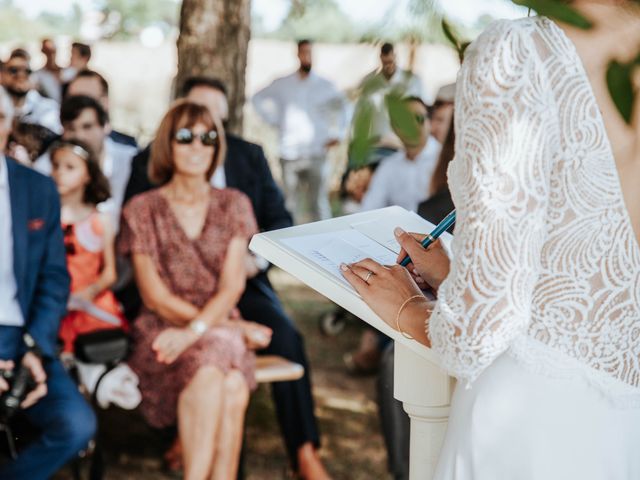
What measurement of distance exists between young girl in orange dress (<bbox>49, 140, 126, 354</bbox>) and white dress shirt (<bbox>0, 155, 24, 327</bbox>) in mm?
472

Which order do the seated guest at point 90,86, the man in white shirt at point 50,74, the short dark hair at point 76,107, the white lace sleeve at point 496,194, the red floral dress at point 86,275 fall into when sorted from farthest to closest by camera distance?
the man in white shirt at point 50,74, the seated guest at point 90,86, the short dark hair at point 76,107, the red floral dress at point 86,275, the white lace sleeve at point 496,194

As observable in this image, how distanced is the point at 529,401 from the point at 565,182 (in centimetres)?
36

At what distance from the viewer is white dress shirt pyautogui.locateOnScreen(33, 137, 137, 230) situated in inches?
195

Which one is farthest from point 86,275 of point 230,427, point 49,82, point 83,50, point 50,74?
point 50,74

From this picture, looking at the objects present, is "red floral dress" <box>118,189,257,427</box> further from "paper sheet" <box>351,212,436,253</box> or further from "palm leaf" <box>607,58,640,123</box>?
"palm leaf" <box>607,58,640,123</box>

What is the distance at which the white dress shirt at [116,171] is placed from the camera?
4.96 m

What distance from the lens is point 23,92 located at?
770cm

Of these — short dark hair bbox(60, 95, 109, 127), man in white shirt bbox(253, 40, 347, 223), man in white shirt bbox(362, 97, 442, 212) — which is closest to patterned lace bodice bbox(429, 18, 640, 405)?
man in white shirt bbox(362, 97, 442, 212)

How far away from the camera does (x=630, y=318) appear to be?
153cm

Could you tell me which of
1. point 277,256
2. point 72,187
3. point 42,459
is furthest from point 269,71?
point 277,256

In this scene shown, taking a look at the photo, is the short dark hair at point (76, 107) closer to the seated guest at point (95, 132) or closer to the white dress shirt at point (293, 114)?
the seated guest at point (95, 132)

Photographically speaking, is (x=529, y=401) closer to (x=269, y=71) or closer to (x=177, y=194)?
(x=177, y=194)

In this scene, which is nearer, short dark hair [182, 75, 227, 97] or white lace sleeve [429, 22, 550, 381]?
white lace sleeve [429, 22, 550, 381]

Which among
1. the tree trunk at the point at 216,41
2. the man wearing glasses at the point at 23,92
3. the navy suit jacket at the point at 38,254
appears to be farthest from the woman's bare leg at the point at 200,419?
the man wearing glasses at the point at 23,92
